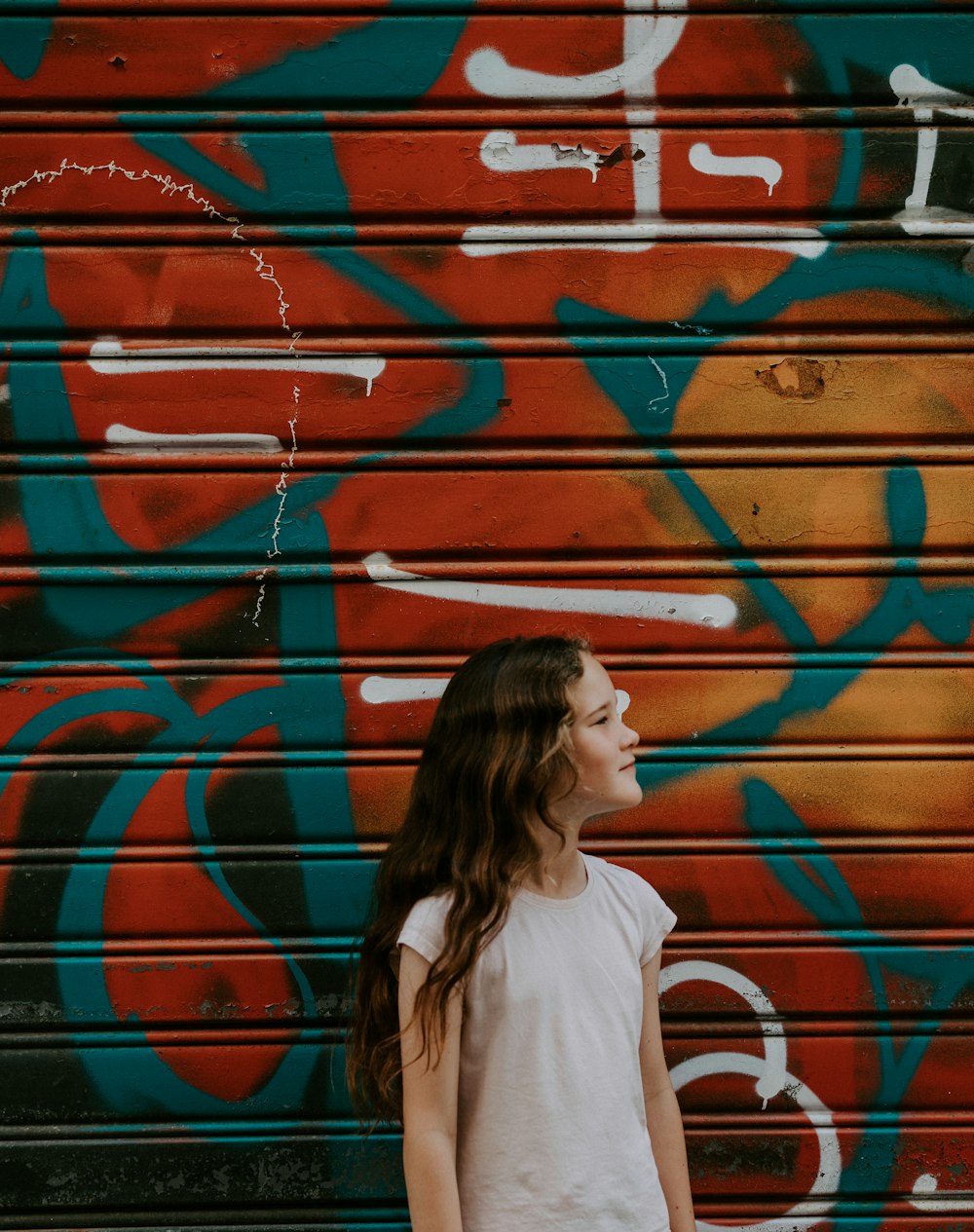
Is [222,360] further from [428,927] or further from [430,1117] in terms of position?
[430,1117]

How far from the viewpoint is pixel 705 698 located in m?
3.03

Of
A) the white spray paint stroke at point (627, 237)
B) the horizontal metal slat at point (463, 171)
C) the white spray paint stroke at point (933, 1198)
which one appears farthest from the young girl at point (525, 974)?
the horizontal metal slat at point (463, 171)

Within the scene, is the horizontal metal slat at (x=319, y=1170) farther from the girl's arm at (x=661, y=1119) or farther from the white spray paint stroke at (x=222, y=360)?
the white spray paint stroke at (x=222, y=360)

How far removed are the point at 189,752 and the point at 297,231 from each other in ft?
4.80

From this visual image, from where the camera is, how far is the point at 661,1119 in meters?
2.37

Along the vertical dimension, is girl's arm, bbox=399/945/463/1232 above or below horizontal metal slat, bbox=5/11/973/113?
below

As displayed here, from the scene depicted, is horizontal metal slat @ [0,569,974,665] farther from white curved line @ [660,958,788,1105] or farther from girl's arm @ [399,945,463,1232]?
girl's arm @ [399,945,463,1232]

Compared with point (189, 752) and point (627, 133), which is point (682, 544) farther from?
point (189, 752)

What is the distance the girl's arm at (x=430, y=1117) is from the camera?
1.96m

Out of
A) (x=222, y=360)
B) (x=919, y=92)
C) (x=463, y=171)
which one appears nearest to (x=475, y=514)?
(x=222, y=360)

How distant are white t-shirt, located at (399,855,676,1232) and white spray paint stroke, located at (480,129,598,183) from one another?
1955mm

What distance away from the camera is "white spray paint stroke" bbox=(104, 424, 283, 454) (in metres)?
3.02

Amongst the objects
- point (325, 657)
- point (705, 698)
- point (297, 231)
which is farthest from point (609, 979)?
point (297, 231)

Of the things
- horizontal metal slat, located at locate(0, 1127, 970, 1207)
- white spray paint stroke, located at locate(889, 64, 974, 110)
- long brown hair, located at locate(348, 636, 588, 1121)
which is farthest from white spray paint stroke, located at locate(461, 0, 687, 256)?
horizontal metal slat, located at locate(0, 1127, 970, 1207)
